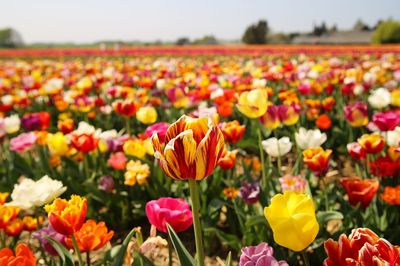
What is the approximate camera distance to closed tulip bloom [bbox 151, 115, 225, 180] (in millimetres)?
1031

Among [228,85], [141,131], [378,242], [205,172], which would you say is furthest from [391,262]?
[228,85]

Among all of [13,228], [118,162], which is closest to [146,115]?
[118,162]

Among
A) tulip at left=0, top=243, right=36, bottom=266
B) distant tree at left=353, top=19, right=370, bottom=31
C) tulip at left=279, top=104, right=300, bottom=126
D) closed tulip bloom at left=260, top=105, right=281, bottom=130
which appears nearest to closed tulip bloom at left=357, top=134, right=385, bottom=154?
closed tulip bloom at left=260, top=105, right=281, bottom=130

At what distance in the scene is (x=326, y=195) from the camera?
7.49 ft

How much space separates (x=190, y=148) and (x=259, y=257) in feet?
1.09

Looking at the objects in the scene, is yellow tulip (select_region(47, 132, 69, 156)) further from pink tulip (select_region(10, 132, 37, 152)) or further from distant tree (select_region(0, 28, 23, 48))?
distant tree (select_region(0, 28, 23, 48))

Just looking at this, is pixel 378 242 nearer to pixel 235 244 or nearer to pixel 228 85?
pixel 235 244

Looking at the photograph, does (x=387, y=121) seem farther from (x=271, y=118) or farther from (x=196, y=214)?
(x=196, y=214)

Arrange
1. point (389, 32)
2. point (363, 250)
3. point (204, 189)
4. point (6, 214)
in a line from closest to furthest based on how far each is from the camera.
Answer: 1. point (363, 250)
2. point (6, 214)
3. point (204, 189)
4. point (389, 32)

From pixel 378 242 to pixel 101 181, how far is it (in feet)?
6.74

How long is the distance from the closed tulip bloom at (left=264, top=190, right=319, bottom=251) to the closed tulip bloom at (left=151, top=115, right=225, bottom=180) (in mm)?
245

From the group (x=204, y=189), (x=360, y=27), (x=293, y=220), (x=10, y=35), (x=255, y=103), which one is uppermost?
(x=10, y=35)

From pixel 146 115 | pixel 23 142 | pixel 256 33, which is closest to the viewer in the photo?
pixel 23 142

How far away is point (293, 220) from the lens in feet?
3.81
